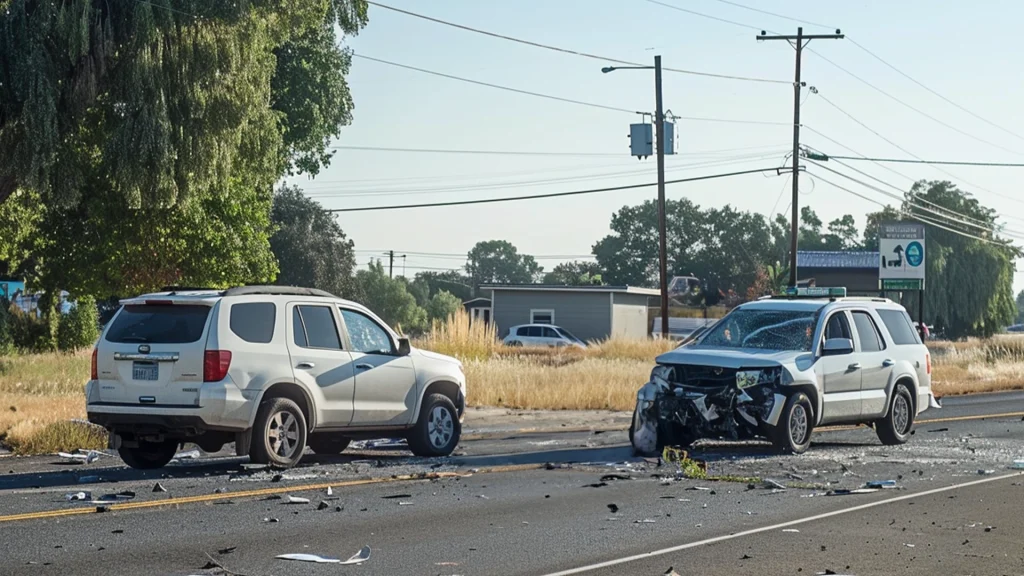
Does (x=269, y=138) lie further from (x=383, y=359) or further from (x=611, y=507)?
(x=611, y=507)

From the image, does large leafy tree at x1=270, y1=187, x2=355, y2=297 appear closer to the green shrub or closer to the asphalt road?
the green shrub

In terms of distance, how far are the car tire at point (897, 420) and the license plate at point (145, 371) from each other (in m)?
9.54

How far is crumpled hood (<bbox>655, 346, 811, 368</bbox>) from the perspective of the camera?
15.7 metres

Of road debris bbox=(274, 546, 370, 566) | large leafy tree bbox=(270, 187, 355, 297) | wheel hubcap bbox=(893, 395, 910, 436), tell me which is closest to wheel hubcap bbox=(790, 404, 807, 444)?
wheel hubcap bbox=(893, 395, 910, 436)

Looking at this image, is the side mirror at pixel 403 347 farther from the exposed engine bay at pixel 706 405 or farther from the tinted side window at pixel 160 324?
the exposed engine bay at pixel 706 405

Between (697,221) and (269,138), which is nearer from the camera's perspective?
(269,138)

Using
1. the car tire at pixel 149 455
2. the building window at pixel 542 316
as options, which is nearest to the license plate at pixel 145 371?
the car tire at pixel 149 455

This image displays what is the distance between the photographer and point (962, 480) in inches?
541

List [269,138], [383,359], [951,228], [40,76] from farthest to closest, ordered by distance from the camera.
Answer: [951,228]
[269,138]
[40,76]
[383,359]

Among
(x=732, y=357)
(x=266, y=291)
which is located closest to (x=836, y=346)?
(x=732, y=357)

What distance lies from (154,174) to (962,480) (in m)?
17.0

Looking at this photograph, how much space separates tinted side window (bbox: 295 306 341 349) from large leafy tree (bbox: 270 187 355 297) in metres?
57.7

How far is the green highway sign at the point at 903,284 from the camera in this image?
43281 mm

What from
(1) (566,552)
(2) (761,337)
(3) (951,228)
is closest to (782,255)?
(3) (951,228)
